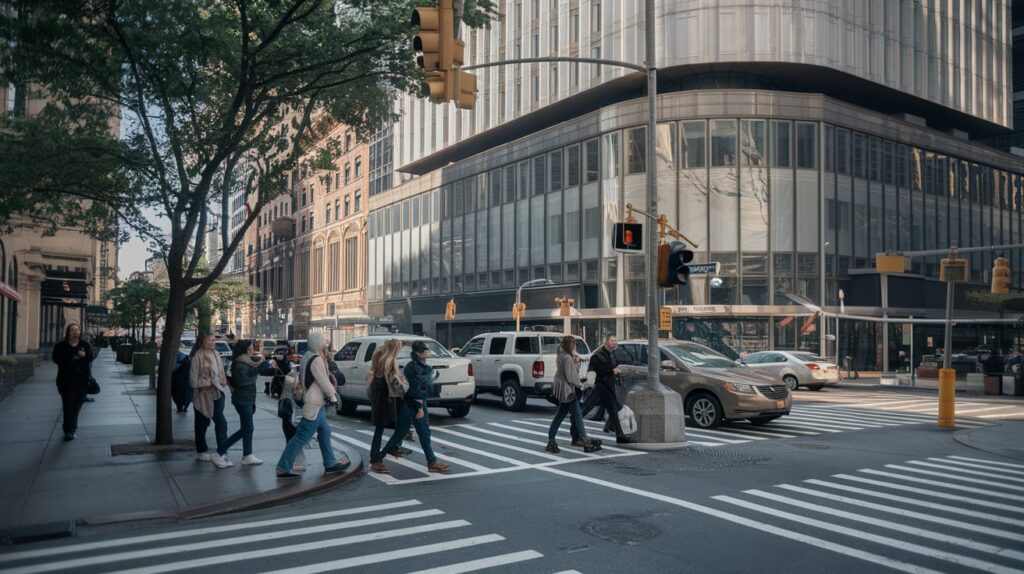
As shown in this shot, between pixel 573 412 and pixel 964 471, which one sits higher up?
pixel 573 412

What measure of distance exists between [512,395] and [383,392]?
8.89 metres

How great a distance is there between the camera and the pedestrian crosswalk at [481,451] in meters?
10.7

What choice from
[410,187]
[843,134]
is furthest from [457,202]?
[843,134]

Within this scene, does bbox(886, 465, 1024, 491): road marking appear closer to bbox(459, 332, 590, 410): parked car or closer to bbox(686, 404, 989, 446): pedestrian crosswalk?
bbox(686, 404, 989, 446): pedestrian crosswalk

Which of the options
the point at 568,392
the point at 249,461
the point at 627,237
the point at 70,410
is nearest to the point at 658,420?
the point at 568,392

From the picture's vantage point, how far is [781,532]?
7359 mm

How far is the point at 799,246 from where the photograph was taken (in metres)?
40.7

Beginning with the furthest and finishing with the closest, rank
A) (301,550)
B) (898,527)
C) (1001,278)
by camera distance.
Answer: (1001,278), (898,527), (301,550)

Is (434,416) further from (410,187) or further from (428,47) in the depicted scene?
(410,187)

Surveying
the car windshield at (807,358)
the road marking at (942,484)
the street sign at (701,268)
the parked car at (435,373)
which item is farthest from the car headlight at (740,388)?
the car windshield at (807,358)

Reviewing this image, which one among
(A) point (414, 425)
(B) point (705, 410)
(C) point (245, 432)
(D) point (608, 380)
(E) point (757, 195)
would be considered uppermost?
(E) point (757, 195)

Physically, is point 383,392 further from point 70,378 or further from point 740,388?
point 740,388

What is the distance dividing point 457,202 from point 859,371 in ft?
96.2

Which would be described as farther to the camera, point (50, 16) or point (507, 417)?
point (507, 417)
